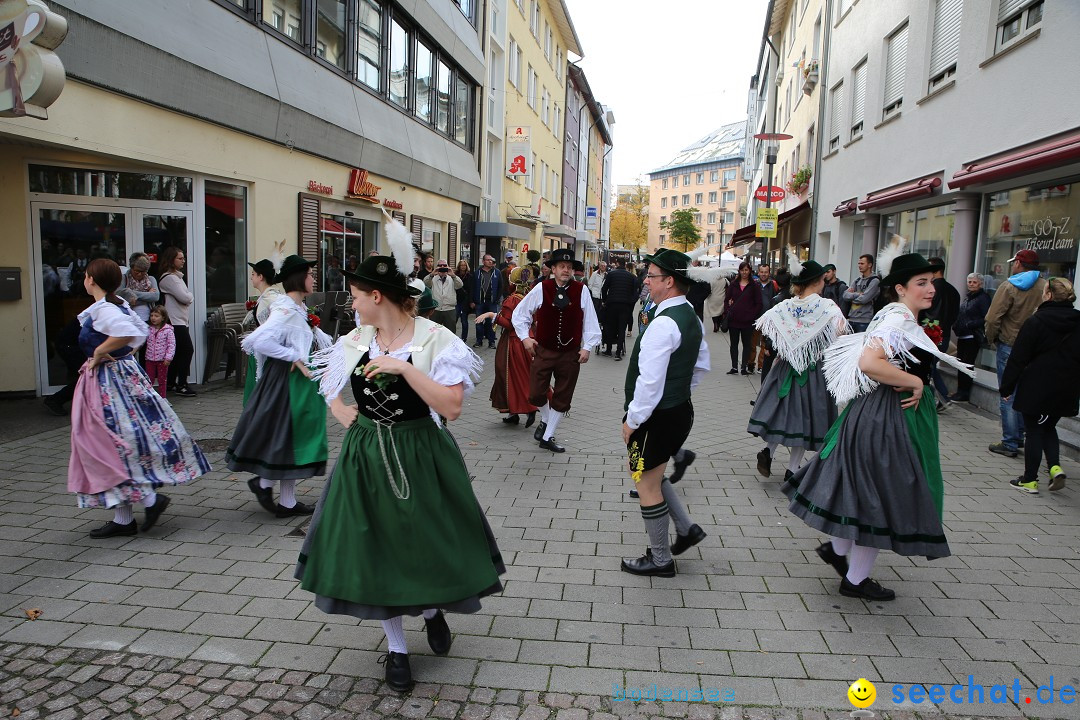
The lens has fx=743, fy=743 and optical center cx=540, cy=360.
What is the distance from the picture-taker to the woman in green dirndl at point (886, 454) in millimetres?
3738

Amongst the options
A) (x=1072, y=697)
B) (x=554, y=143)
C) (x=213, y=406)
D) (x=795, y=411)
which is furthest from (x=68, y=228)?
(x=554, y=143)

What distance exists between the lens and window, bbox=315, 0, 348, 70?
12633 mm

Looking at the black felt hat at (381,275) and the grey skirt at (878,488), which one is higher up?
the black felt hat at (381,275)

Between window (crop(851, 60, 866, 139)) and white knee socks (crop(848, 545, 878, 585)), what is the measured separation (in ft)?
47.7

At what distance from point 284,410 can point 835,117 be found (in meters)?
18.1

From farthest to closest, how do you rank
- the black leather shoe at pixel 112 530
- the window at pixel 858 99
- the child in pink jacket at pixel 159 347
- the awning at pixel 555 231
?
1. the awning at pixel 555 231
2. the window at pixel 858 99
3. the child in pink jacket at pixel 159 347
4. the black leather shoe at pixel 112 530

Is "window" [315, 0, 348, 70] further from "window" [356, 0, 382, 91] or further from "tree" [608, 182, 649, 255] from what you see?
A: "tree" [608, 182, 649, 255]

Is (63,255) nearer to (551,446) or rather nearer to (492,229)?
(551,446)

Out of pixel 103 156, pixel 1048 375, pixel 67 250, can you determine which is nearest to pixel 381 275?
pixel 1048 375

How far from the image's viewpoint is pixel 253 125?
403 inches

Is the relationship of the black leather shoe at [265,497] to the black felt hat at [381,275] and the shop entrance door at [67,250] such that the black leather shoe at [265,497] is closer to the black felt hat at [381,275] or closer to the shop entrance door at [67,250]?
the black felt hat at [381,275]

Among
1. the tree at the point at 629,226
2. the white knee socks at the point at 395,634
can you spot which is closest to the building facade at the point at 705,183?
the tree at the point at 629,226

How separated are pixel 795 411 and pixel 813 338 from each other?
59cm

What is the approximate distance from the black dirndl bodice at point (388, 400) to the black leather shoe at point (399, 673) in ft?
3.25
